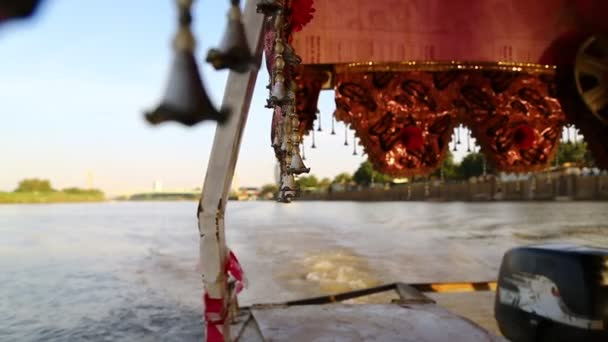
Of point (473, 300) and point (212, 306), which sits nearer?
point (212, 306)

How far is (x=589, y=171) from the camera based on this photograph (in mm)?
5605

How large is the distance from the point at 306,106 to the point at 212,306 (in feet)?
6.97

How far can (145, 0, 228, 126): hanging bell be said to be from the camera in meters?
1.11

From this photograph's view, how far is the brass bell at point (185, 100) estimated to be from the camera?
1104 millimetres

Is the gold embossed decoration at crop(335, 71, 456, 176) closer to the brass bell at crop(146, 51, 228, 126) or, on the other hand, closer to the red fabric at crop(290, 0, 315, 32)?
the red fabric at crop(290, 0, 315, 32)

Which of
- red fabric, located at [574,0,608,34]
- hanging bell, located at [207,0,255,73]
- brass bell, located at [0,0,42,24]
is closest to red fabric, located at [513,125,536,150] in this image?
red fabric, located at [574,0,608,34]

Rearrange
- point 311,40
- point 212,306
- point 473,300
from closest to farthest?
point 212,306 < point 311,40 < point 473,300

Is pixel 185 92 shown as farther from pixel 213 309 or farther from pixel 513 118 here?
pixel 513 118

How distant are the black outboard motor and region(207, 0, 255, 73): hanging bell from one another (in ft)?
12.9

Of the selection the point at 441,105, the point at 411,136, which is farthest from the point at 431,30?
→ the point at 411,136

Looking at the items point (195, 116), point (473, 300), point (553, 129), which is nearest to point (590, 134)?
point (553, 129)

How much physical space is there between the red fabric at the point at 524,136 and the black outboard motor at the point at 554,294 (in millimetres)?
993

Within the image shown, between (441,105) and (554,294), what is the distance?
1.89 m

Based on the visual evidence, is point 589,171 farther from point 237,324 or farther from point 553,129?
point 237,324
